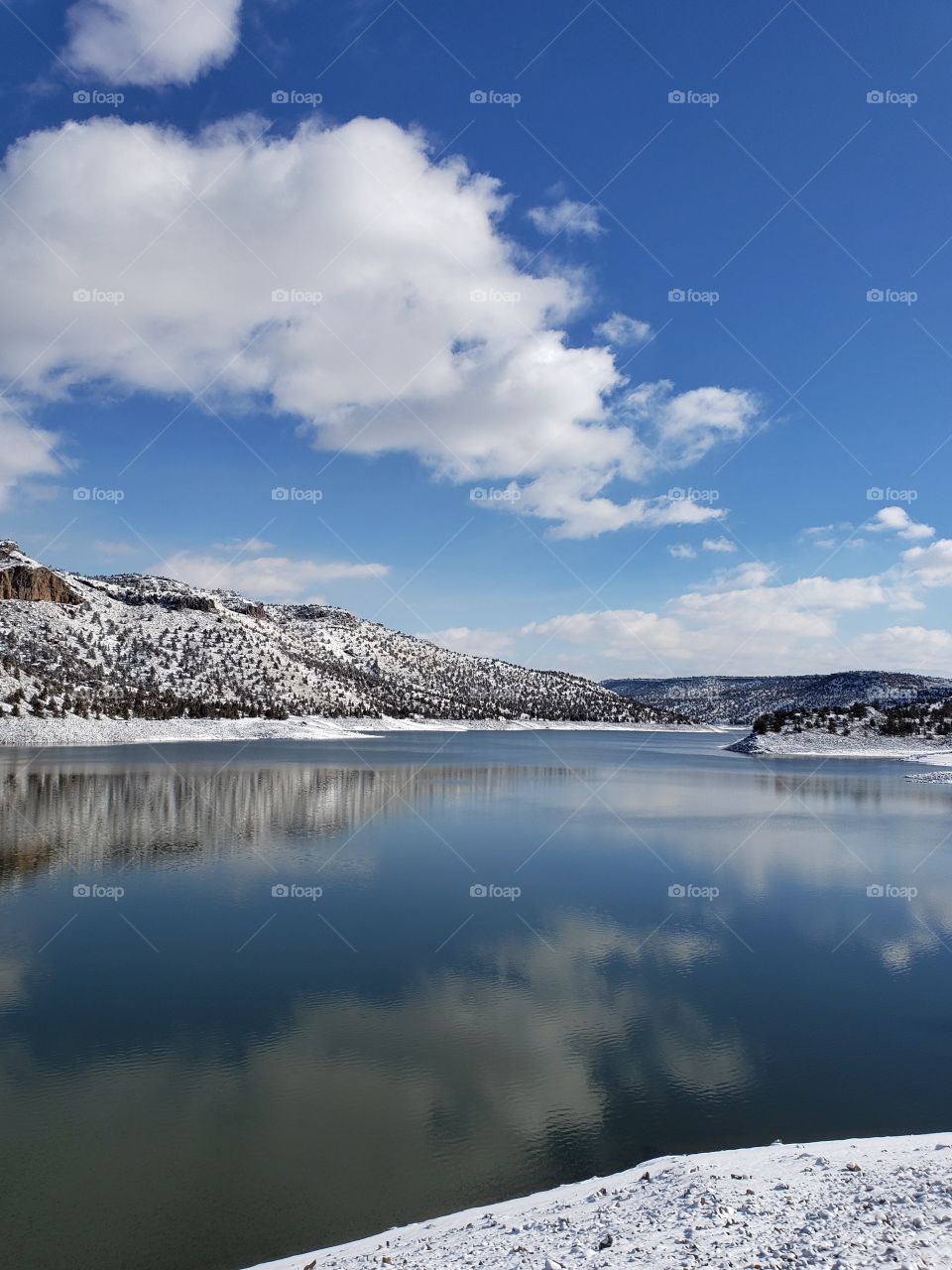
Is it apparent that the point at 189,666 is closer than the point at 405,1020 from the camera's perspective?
No

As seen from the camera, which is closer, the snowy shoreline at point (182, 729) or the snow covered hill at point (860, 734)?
the snowy shoreline at point (182, 729)

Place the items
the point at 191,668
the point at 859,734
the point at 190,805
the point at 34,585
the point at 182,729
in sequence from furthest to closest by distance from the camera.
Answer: the point at 34,585
the point at 191,668
the point at 859,734
the point at 182,729
the point at 190,805

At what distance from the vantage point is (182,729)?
270 ft

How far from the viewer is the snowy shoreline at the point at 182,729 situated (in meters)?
69.6

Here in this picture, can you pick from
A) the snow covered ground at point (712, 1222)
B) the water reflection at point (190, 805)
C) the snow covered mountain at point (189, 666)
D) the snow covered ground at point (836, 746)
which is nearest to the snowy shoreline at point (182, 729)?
the snow covered mountain at point (189, 666)

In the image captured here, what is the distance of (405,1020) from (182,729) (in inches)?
3030

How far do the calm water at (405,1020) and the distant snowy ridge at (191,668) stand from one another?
59.9 m

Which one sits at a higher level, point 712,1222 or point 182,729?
point 182,729

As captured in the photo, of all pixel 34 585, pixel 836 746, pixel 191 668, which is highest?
pixel 34 585

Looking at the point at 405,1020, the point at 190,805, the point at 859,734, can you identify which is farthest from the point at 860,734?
the point at 405,1020

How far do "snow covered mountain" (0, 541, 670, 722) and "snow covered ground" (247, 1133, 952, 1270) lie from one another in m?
77.7

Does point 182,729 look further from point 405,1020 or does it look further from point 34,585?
point 405,1020

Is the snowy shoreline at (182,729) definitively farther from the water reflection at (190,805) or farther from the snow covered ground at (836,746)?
the snow covered ground at (836,746)

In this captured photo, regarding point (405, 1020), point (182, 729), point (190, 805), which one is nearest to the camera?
point (405, 1020)
